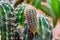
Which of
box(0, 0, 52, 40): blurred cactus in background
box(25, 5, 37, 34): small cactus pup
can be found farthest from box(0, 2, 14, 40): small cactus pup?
box(25, 5, 37, 34): small cactus pup

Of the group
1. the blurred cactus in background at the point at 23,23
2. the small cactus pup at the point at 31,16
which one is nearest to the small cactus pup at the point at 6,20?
the blurred cactus in background at the point at 23,23

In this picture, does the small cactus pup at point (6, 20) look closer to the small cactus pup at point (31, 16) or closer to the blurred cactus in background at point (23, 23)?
the blurred cactus in background at point (23, 23)

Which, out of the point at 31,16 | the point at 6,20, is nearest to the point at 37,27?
the point at 31,16

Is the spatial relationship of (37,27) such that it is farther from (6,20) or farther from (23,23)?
(6,20)

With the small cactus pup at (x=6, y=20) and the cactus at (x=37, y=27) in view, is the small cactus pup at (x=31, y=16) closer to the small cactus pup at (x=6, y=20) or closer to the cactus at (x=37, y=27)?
the cactus at (x=37, y=27)

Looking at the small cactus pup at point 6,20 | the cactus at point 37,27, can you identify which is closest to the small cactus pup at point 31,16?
the cactus at point 37,27

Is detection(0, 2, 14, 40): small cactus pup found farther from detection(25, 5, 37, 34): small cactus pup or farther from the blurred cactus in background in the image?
detection(25, 5, 37, 34): small cactus pup

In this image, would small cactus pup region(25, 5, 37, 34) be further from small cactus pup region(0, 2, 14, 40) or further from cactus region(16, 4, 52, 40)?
small cactus pup region(0, 2, 14, 40)

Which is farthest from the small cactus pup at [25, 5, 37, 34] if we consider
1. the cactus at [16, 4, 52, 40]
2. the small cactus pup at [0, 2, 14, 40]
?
the small cactus pup at [0, 2, 14, 40]
